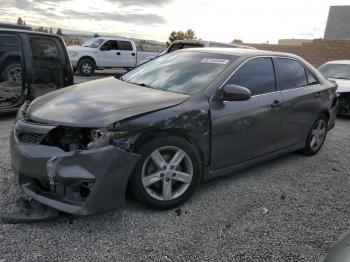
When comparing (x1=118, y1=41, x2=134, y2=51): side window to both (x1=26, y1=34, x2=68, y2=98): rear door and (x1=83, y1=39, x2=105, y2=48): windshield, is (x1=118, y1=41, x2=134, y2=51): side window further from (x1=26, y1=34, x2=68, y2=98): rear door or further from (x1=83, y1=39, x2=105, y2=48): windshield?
(x1=26, y1=34, x2=68, y2=98): rear door

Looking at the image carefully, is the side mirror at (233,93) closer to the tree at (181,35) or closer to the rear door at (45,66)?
the rear door at (45,66)

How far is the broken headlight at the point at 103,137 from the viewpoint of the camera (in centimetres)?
317

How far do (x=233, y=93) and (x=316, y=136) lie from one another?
8.31ft

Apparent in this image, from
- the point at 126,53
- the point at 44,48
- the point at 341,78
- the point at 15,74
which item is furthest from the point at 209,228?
the point at 126,53

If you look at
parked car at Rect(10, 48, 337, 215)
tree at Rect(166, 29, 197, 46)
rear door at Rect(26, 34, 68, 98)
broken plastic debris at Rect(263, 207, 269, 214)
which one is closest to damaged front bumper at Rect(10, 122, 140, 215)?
parked car at Rect(10, 48, 337, 215)

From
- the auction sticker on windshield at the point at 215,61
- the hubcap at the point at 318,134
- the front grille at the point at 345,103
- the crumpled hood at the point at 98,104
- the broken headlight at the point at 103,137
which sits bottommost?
the front grille at the point at 345,103

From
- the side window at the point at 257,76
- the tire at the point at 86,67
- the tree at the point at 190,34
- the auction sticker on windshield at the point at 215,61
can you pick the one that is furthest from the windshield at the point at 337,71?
the tree at the point at 190,34

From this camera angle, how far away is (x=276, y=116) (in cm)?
464

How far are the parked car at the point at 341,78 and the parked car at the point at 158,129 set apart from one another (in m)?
4.90

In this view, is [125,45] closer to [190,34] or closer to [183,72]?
[190,34]

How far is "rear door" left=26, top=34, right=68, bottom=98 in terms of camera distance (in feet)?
21.6

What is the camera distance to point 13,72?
639 cm

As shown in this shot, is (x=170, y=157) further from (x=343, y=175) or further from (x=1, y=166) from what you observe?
(x=343, y=175)

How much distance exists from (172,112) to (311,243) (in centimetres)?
171
